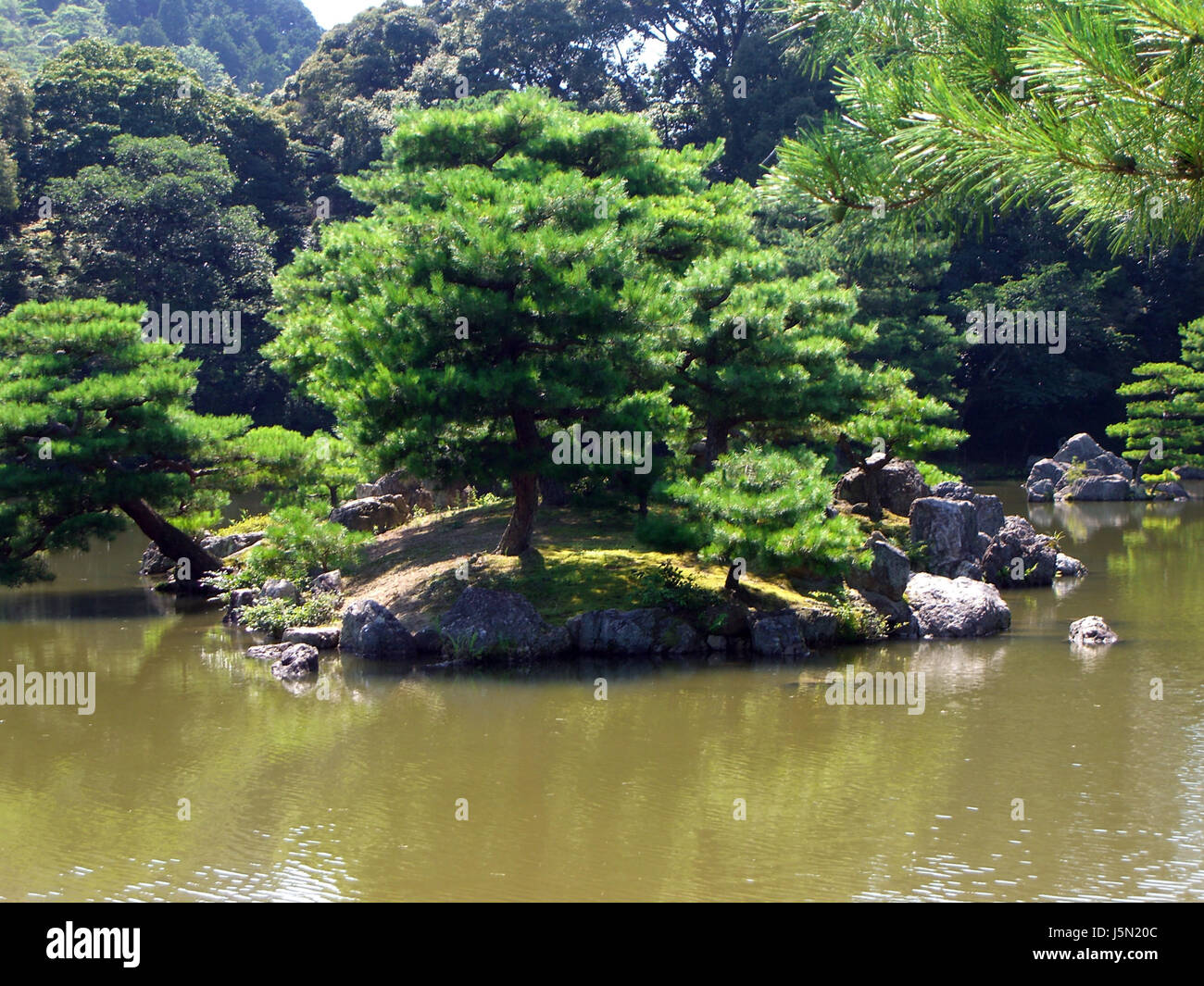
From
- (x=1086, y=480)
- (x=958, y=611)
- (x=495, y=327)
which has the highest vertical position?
(x=495, y=327)

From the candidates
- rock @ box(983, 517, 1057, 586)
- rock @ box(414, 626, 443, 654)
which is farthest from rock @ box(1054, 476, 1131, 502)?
rock @ box(414, 626, 443, 654)

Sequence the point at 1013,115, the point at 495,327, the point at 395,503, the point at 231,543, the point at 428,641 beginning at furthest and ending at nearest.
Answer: the point at 231,543 → the point at 395,503 → the point at 495,327 → the point at 428,641 → the point at 1013,115

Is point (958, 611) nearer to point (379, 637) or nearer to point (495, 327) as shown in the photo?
point (495, 327)

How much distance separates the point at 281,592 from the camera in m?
13.2

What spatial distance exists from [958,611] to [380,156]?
1221 inches

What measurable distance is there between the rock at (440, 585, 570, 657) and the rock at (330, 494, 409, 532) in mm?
4676

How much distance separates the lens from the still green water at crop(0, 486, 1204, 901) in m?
6.50

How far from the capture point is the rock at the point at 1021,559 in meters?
15.9

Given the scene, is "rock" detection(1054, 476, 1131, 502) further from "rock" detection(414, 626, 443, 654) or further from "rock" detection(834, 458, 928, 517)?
"rock" detection(414, 626, 443, 654)

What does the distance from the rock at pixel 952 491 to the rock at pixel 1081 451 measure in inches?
503

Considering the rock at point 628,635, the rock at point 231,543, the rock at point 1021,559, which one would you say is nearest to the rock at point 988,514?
the rock at point 1021,559

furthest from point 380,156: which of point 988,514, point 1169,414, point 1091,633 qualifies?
point 1091,633

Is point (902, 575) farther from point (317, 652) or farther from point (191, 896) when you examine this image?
point (191, 896)

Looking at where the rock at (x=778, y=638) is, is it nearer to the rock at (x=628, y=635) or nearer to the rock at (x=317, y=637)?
the rock at (x=628, y=635)
